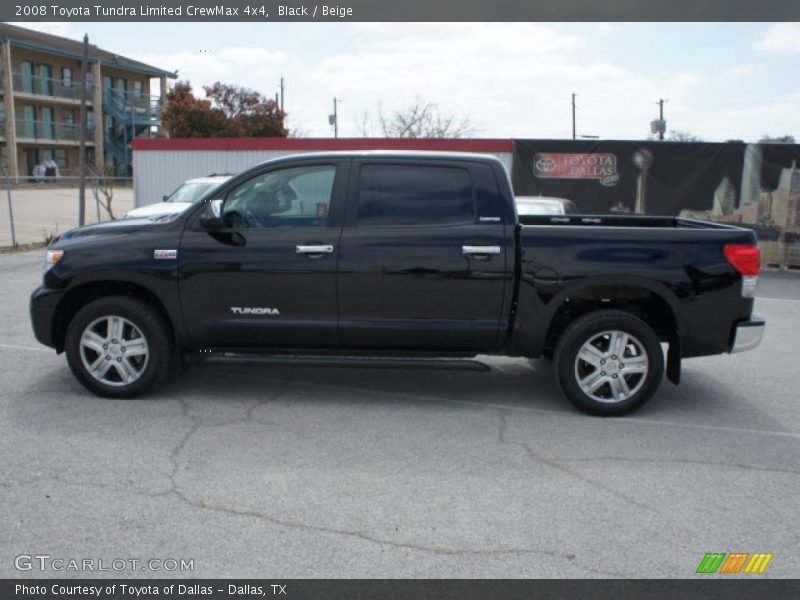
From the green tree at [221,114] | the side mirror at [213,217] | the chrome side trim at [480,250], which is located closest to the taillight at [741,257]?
the chrome side trim at [480,250]

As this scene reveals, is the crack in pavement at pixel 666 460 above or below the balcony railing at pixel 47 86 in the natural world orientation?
below

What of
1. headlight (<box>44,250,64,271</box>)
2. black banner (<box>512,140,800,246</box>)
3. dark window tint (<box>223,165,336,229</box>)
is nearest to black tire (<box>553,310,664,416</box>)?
dark window tint (<box>223,165,336,229</box>)

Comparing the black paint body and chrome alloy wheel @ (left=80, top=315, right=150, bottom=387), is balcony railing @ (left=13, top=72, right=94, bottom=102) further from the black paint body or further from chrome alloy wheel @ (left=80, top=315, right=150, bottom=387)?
the black paint body

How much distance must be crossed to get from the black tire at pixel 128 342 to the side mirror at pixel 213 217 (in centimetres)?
80

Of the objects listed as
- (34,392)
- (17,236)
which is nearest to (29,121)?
(17,236)

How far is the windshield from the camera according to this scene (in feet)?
50.0

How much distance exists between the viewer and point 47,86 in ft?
146

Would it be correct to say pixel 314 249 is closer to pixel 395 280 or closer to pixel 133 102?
pixel 395 280

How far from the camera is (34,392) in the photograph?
18.7 feet

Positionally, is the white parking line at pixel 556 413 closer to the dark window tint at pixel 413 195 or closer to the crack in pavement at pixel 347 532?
the dark window tint at pixel 413 195

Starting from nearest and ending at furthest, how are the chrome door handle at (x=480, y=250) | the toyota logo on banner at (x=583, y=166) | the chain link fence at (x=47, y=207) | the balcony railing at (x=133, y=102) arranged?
1. the chrome door handle at (x=480, y=250)
2. the toyota logo on banner at (x=583, y=166)
3. the chain link fence at (x=47, y=207)
4. the balcony railing at (x=133, y=102)

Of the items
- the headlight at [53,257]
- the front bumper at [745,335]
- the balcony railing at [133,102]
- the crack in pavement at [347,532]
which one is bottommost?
the crack in pavement at [347,532]

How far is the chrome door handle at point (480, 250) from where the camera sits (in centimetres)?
529
